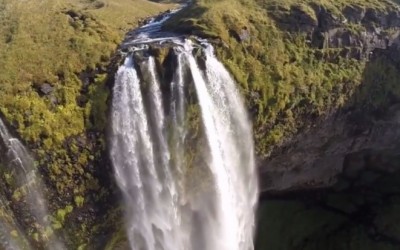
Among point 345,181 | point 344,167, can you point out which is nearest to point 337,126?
point 344,167

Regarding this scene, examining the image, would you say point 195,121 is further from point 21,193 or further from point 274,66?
point 21,193

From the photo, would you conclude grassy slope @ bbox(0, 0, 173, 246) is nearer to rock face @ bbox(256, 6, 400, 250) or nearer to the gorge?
the gorge

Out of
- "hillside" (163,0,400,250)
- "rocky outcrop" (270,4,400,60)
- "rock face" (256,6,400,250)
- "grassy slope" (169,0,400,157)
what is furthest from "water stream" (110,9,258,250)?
"rocky outcrop" (270,4,400,60)

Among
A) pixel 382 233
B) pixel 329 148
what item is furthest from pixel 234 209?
pixel 382 233

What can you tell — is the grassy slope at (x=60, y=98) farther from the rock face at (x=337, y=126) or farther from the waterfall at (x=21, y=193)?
the rock face at (x=337, y=126)

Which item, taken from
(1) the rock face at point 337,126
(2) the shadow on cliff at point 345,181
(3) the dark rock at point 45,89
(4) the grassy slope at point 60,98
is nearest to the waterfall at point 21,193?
(4) the grassy slope at point 60,98

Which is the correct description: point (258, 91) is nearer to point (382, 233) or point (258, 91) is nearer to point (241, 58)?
point (241, 58)
